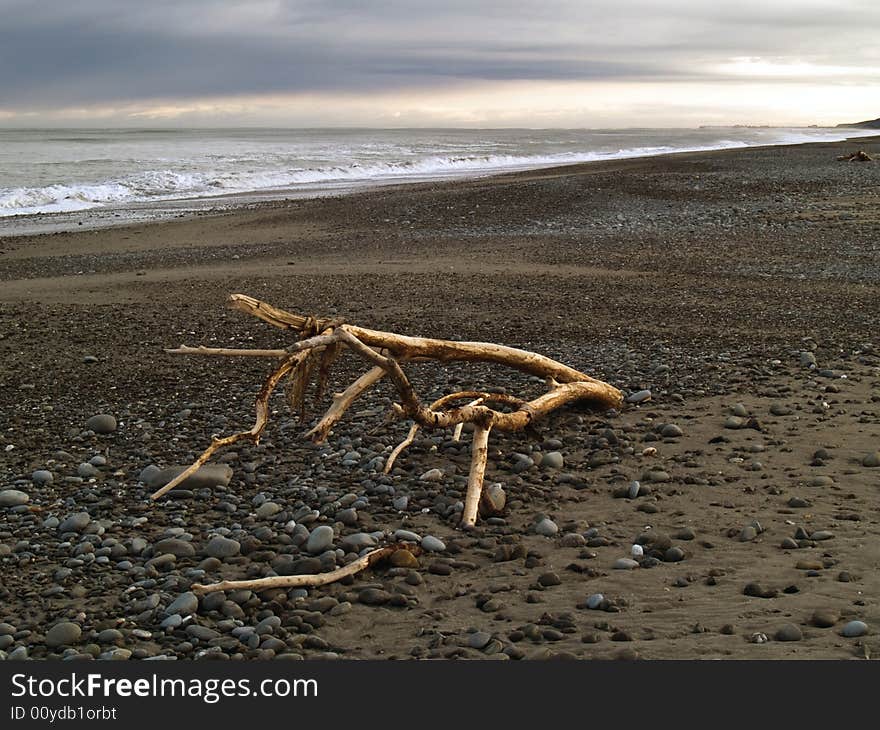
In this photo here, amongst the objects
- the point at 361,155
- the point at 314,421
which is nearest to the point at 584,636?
the point at 314,421

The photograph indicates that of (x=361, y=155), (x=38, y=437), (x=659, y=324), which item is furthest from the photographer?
(x=361, y=155)

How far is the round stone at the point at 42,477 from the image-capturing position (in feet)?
19.1

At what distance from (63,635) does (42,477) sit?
7.04 feet

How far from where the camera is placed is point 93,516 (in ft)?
17.6

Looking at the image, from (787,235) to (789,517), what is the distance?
12.1 m

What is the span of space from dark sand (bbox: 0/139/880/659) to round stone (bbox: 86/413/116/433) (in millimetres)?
107

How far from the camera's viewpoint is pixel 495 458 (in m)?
6.12

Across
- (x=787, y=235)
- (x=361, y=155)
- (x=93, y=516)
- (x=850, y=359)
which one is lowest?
(x=93, y=516)

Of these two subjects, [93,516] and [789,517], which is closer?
[789,517]

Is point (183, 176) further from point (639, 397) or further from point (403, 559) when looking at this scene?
point (403, 559)

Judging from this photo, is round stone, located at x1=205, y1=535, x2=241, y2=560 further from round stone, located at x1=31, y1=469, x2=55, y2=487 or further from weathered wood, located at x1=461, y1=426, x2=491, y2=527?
round stone, located at x1=31, y1=469, x2=55, y2=487

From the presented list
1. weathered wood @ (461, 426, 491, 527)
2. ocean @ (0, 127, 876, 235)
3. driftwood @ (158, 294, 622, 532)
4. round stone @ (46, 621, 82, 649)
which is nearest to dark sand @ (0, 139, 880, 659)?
round stone @ (46, 621, 82, 649)

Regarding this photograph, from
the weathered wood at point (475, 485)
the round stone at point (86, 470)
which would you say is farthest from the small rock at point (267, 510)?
the round stone at point (86, 470)

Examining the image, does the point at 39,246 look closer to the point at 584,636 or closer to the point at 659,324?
the point at 659,324
